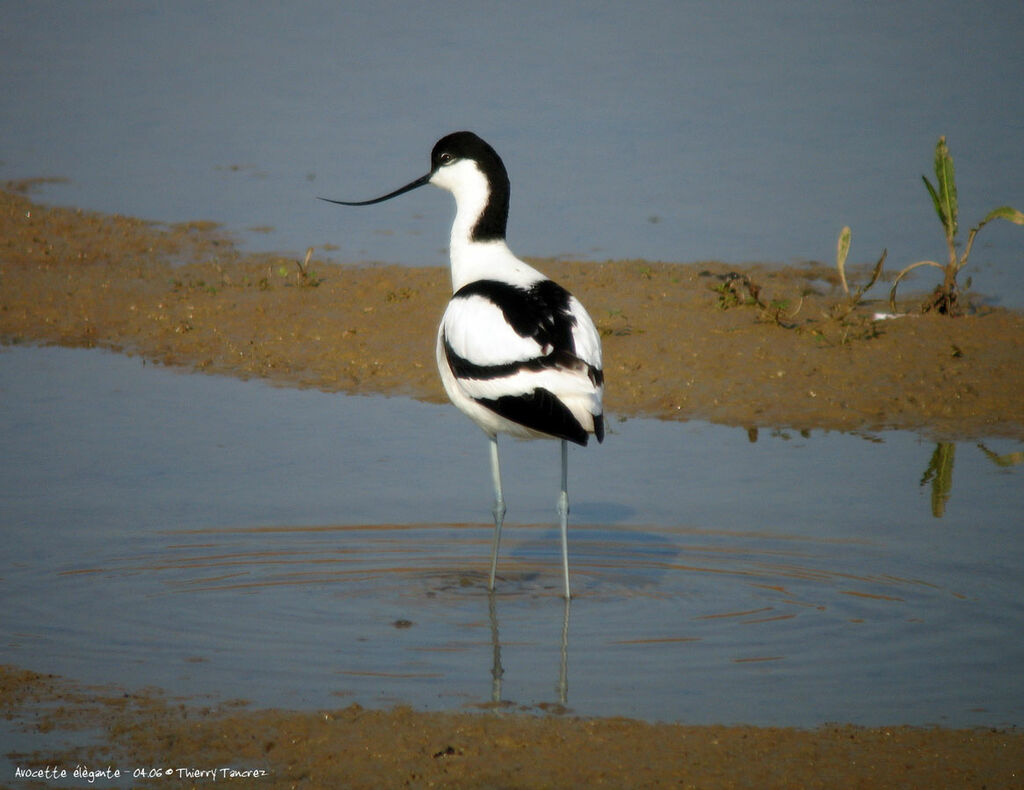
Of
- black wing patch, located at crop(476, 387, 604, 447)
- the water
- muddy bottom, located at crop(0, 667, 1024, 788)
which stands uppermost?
the water

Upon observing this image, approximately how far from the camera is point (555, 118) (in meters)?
13.9

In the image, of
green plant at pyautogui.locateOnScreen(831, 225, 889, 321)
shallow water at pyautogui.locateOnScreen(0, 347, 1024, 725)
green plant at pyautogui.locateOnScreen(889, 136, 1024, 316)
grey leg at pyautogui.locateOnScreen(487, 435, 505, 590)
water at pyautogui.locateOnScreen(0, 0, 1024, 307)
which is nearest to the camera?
shallow water at pyautogui.locateOnScreen(0, 347, 1024, 725)

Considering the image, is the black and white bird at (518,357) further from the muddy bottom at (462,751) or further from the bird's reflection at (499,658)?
the muddy bottom at (462,751)

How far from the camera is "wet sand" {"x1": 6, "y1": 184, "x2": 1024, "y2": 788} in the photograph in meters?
3.76

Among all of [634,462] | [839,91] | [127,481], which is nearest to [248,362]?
[127,481]

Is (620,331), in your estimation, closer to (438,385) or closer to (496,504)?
(438,385)

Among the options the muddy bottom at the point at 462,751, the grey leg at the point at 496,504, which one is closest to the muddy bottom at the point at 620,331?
the grey leg at the point at 496,504

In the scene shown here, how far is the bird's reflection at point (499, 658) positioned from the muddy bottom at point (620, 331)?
2453mm

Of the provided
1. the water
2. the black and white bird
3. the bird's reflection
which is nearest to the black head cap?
the black and white bird

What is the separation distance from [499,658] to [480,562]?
1045 millimetres

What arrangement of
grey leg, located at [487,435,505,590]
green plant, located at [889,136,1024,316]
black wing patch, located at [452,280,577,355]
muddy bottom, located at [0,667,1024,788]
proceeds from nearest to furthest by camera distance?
muddy bottom, located at [0,667,1024,788]
black wing patch, located at [452,280,577,355]
grey leg, located at [487,435,505,590]
green plant, located at [889,136,1024,316]

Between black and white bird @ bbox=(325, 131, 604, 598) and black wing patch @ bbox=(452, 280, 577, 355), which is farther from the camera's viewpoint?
black wing patch @ bbox=(452, 280, 577, 355)

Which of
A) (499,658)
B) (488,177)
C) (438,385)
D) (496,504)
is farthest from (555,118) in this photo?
(499,658)

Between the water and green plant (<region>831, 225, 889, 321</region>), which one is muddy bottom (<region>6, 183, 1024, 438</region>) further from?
the water
